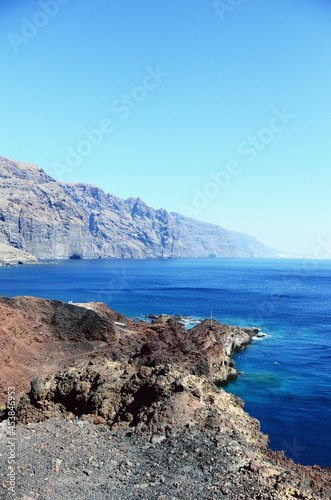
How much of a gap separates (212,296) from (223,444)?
3777 inches

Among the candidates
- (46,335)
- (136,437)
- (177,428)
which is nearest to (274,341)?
(46,335)

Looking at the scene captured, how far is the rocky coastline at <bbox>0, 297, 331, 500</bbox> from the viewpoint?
16656mm

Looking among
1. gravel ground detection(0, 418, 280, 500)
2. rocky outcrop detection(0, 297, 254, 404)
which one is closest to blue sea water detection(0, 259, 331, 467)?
rocky outcrop detection(0, 297, 254, 404)

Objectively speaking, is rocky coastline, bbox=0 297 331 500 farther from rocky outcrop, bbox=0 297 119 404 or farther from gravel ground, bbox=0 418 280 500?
rocky outcrop, bbox=0 297 119 404

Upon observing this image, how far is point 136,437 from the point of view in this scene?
20.9 m

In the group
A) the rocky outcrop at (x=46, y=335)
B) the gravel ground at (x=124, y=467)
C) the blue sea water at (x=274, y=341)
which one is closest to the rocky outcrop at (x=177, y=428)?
the gravel ground at (x=124, y=467)

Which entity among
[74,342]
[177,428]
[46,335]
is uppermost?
[177,428]

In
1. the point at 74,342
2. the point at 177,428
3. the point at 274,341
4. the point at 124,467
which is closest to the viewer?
the point at 124,467

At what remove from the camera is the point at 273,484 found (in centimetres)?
1645

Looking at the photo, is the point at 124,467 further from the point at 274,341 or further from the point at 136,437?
the point at 274,341

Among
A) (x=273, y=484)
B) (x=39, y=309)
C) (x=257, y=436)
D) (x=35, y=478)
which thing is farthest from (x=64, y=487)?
(x=39, y=309)

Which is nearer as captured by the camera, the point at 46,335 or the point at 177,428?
the point at 177,428

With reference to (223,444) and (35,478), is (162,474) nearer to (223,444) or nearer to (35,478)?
(223,444)

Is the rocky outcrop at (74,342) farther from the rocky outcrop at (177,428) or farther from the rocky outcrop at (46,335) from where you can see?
the rocky outcrop at (177,428)
